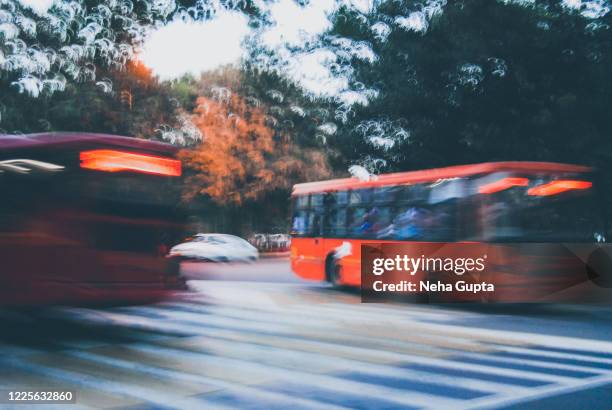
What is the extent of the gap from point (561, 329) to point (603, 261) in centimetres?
417

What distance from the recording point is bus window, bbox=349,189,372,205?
619 inches

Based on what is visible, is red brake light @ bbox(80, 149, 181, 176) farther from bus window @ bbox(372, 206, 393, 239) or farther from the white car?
the white car

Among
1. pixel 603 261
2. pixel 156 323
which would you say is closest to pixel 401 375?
pixel 156 323

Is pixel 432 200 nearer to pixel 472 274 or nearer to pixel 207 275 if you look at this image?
pixel 472 274

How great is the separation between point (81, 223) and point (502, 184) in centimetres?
710

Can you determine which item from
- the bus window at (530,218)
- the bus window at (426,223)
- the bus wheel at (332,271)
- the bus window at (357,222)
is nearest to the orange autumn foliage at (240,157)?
the bus wheel at (332,271)

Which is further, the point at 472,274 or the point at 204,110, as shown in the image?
the point at 204,110

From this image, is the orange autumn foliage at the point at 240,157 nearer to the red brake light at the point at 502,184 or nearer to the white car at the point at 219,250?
the white car at the point at 219,250

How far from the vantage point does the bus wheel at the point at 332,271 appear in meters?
16.4

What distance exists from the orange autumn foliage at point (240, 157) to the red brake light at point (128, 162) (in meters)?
26.2

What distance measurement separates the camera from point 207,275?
24172 millimetres

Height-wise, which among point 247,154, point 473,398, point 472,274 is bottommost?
point 473,398

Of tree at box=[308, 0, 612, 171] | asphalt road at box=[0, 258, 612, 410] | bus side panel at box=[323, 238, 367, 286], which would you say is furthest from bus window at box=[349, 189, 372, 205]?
tree at box=[308, 0, 612, 171]

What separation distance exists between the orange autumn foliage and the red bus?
21.8m
